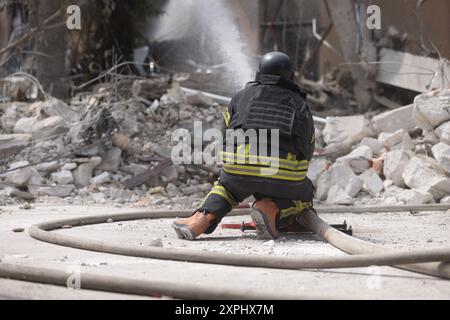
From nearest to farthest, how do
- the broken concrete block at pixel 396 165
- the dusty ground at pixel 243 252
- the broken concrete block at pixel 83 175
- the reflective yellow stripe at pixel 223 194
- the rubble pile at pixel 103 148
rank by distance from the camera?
1. the dusty ground at pixel 243 252
2. the reflective yellow stripe at pixel 223 194
3. the broken concrete block at pixel 396 165
4. the rubble pile at pixel 103 148
5. the broken concrete block at pixel 83 175

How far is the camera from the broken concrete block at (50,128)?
30.6 feet

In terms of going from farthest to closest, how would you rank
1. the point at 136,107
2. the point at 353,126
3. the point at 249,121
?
the point at 136,107
the point at 353,126
the point at 249,121

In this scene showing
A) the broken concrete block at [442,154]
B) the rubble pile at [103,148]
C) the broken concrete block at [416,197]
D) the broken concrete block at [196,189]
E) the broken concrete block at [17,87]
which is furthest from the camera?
the broken concrete block at [17,87]

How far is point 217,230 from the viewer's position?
601 cm

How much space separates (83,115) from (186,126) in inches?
49.9

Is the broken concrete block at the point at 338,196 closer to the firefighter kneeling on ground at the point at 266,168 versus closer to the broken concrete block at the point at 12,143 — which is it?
the firefighter kneeling on ground at the point at 266,168

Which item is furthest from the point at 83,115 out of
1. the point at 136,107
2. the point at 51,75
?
the point at 51,75

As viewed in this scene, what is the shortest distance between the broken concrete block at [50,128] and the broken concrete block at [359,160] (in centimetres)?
332

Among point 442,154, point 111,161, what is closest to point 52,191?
point 111,161

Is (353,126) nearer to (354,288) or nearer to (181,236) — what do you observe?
(181,236)

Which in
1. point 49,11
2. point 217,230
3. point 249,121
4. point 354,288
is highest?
point 49,11

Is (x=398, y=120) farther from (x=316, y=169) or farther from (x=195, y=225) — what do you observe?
(x=195, y=225)

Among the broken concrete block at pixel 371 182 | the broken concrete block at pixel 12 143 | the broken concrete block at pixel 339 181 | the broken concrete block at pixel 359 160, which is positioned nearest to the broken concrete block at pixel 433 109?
the broken concrete block at pixel 359 160

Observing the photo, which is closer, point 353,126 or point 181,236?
point 181,236
